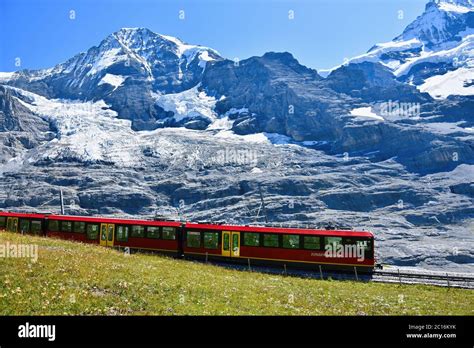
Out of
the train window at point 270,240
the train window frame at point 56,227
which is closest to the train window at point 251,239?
the train window at point 270,240

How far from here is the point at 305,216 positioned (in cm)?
14488

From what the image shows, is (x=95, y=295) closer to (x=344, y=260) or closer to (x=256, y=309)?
(x=256, y=309)

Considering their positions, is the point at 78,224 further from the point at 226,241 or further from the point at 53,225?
the point at 226,241

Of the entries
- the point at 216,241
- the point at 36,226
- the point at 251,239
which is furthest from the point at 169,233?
the point at 36,226

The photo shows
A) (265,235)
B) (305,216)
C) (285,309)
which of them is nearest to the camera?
(285,309)

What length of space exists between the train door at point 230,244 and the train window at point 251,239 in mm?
725

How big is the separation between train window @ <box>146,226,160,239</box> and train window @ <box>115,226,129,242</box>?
93.5 inches

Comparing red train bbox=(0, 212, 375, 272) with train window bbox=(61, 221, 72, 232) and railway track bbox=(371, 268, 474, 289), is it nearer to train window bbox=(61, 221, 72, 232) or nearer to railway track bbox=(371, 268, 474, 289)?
train window bbox=(61, 221, 72, 232)

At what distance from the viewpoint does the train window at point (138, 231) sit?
39688 mm

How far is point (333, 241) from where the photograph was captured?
33.4m

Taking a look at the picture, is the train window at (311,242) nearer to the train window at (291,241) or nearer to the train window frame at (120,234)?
the train window at (291,241)

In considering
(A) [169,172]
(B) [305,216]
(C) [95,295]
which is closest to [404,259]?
(B) [305,216]

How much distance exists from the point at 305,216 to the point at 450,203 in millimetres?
54786
